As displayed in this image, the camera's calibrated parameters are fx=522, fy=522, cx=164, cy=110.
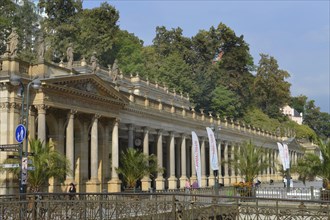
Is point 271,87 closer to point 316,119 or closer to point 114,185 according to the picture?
point 316,119

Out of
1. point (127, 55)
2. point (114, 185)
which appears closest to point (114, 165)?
point (114, 185)

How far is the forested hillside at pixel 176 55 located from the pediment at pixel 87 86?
18.1 metres

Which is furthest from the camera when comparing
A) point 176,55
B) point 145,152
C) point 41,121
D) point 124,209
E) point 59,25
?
point 176,55

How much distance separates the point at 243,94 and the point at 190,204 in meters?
90.6

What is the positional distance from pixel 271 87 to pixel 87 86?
8028 centimetres

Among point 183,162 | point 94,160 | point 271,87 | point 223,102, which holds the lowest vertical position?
point 183,162

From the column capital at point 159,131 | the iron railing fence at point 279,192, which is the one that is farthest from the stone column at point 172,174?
the iron railing fence at point 279,192

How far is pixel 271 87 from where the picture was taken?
113 meters

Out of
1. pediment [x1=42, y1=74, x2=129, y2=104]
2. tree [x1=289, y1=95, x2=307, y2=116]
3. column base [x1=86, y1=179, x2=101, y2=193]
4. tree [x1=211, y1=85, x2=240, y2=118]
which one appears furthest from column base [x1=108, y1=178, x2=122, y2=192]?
tree [x1=289, y1=95, x2=307, y2=116]

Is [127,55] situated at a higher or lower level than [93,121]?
higher

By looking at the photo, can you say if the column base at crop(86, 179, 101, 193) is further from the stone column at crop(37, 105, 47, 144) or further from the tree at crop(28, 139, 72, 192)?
the tree at crop(28, 139, 72, 192)

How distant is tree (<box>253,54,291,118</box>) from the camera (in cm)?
11181

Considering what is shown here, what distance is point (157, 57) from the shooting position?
309 ft

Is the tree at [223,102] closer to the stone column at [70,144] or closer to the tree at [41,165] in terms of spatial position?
the stone column at [70,144]
